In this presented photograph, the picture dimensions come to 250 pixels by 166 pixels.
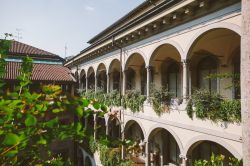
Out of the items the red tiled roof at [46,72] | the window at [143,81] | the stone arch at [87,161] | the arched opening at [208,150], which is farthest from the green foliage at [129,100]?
the red tiled roof at [46,72]

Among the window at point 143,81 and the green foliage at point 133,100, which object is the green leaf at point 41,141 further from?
the window at point 143,81

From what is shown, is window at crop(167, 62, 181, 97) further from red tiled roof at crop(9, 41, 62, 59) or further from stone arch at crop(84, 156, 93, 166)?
red tiled roof at crop(9, 41, 62, 59)

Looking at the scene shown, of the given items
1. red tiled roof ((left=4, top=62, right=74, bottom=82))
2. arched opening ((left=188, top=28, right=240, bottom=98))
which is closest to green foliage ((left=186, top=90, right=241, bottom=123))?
arched opening ((left=188, top=28, right=240, bottom=98))

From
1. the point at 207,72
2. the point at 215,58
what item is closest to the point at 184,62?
the point at 215,58

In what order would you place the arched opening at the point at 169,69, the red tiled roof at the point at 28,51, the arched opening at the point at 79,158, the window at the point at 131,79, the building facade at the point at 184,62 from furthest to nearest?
the red tiled roof at the point at 28,51
the arched opening at the point at 79,158
the window at the point at 131,79
the arched opening at the point at 169,69
the building facade at the point at 184,62

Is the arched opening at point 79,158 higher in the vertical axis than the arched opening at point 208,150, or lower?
lower

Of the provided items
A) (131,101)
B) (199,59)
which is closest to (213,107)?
(199,59)

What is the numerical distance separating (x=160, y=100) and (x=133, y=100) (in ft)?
8.28

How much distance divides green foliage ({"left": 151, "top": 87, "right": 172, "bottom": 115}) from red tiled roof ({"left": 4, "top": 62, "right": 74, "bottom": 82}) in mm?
13980

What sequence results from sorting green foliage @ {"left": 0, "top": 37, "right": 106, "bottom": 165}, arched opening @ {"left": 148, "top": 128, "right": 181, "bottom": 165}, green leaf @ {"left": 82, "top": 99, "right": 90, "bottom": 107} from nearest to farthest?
green foliage @ {"left": 0, "top": 37, "right": 106, "bottom": 165} < green leaf @ {"left": 82, "top": 99, "right": 90, "bottom": 107} < arched opening @ {"left": 148, "top": 128, "right": 181, "bottom": 165}

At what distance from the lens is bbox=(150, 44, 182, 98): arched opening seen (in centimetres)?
1374

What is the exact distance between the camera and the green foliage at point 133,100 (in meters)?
13.2

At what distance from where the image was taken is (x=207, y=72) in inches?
481

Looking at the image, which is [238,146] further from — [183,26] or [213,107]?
[183,26]
